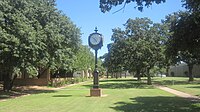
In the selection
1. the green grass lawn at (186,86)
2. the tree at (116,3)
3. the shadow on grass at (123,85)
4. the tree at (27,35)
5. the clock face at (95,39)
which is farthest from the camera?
the shadow on grass at (123,85)

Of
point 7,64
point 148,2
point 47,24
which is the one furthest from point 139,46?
point 148,2

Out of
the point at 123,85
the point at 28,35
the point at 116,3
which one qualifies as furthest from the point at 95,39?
the point at 123,85

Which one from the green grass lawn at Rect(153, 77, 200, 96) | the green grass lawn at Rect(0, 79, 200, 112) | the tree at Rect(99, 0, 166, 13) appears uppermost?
the tree at Rect(99, 0, 166, 13)

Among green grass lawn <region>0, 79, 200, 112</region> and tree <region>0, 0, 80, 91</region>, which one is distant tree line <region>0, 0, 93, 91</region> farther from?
green grass lawn <region>0, 79, 200, 112</region>

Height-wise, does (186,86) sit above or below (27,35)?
below

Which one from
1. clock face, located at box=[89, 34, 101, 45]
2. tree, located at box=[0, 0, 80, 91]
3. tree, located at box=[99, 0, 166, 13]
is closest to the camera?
tree, located at box=[99, 0, 166, 13]

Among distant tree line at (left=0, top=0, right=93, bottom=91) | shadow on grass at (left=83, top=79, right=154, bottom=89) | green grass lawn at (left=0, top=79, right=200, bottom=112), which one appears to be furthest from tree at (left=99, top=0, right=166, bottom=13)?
shadow on grass at (left=83, top=79, right=154, bottom=89)

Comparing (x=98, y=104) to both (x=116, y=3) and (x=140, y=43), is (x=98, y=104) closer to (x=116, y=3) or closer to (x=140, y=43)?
(x=116, y=3)

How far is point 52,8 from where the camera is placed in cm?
2889

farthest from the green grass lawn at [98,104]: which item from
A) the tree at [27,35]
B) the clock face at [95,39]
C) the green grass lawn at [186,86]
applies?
the green grass lawn at [186,86]

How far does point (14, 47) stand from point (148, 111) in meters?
10.6

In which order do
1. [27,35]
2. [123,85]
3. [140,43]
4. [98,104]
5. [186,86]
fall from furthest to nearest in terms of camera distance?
1. [123,85]
2. [140,43]
3. [186,86]
4. [27,35]
5. [98,104]

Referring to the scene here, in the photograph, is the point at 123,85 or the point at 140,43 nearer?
the point at 140,43

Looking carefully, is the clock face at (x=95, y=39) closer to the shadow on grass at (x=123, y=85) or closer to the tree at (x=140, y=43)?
the shadow on grass at (x=123, y=85)
